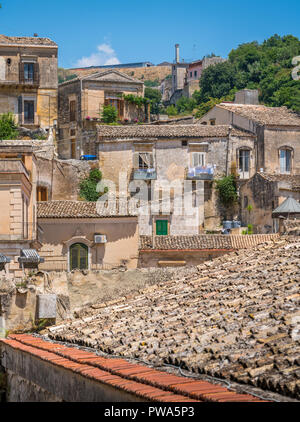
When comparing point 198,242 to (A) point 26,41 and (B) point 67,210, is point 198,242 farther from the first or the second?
(A) point 26,41

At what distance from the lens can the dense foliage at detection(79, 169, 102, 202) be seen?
51688mm

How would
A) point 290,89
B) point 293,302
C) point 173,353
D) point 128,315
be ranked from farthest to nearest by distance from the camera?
1. point 290,89
2. point 128,315
3. point 293,302
4. point 173,353

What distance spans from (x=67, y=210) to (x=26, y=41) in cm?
2374

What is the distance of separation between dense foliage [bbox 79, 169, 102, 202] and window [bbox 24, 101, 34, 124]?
8.74 m

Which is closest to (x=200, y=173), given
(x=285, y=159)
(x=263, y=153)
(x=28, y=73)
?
(x=263, y=153)

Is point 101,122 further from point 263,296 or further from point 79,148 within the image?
point 263,296

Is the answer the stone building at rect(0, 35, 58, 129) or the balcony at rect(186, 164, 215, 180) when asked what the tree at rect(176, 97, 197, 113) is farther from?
the balcony at rect(186, 164, 215, 180)

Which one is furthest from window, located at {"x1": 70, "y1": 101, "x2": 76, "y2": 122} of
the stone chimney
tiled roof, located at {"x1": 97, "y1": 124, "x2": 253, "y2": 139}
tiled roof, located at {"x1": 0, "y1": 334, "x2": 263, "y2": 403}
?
tiled roof, located at {"x1": 0, "y1": 334, "x2": 263, "y2": 403}

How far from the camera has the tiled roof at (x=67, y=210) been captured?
39.5m

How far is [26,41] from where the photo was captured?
60.1 meters

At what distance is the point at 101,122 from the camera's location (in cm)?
6009

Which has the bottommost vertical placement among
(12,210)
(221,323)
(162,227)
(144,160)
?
(221,323)

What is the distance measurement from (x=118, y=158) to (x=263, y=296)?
4086 centimetres
